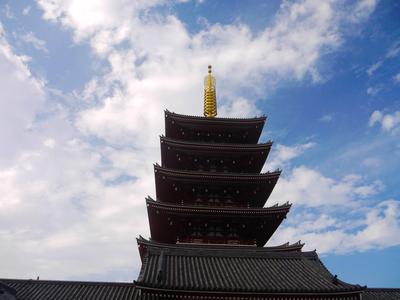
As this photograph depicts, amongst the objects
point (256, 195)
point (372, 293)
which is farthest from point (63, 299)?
point (372, 293)

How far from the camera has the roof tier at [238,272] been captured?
16547 mm

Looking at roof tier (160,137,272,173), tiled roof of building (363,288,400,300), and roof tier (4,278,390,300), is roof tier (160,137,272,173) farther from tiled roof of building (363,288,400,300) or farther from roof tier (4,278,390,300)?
tiled roof of building (363,288,400,300)

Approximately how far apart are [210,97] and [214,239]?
13990 millimetres

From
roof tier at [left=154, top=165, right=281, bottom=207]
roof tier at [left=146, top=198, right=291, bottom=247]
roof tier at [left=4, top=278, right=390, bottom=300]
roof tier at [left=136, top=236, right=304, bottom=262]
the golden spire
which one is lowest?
roof tier at [left=4, top=278, right=390, bottom=300]

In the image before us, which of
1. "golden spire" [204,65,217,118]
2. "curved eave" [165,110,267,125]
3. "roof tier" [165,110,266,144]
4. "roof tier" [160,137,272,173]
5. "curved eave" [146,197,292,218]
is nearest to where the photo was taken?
"curved eave" [146,197,292,218]

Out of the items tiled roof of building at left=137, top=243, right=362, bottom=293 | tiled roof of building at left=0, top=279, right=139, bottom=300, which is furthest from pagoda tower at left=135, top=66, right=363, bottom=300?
tiled roof of building at left=0, top=279, right=139, bottom=300

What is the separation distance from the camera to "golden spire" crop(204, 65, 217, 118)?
3169 cm

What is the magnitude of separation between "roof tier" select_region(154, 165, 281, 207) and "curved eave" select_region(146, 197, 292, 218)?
87.3 inches

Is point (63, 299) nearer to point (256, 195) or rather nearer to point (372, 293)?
point (256, 195)

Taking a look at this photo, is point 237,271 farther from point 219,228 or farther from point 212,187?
point 212,187

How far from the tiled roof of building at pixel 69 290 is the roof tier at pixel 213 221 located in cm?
467

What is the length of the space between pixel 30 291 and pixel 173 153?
1268 centimetres

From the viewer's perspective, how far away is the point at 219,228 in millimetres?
23797

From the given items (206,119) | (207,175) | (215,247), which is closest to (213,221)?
(215,247)
